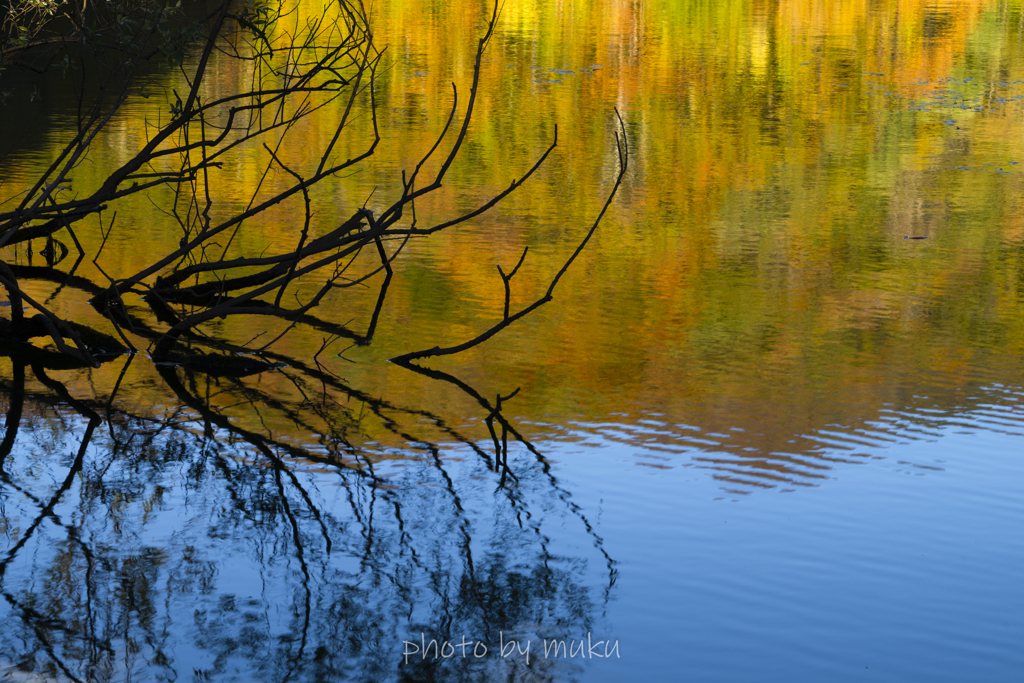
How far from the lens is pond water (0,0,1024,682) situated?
3.85m

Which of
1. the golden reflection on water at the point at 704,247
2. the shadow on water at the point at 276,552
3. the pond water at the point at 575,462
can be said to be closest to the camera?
the shadow on water at the point at 276,552

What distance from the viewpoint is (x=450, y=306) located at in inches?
296

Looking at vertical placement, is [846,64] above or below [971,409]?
above

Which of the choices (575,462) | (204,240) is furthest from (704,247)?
A: (575,462)

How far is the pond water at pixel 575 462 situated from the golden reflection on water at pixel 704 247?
37 millimetres

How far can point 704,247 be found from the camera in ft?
30.1

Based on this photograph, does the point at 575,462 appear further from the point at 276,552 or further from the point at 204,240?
the point at 204,240

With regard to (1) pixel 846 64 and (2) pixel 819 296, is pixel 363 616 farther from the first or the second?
(1) pixel 846 64

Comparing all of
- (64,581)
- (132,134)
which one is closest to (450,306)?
(64,581)

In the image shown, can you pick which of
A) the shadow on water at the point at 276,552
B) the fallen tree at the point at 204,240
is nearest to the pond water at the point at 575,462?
the shadow on water at the point at 276,552

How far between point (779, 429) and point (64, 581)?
3.08m

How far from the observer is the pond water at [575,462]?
385 centimetres

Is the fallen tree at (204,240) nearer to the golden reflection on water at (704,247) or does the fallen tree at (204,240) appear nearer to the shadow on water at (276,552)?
the golden reflection on water at (704,247)

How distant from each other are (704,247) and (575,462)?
421cm
